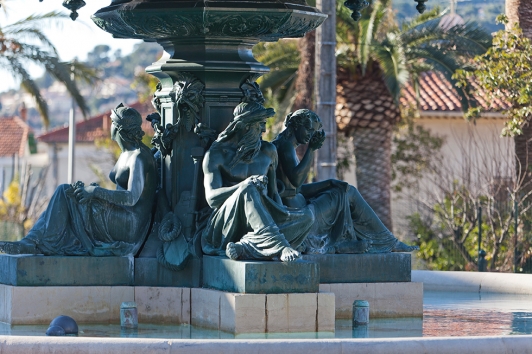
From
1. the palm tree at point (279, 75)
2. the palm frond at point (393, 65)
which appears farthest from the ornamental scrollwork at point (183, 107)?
the palm tree at point (279, 75)

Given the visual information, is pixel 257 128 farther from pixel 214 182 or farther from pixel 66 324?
pixel 66 324

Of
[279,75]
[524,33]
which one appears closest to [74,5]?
[524,33]

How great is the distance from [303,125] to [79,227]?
1.83 m

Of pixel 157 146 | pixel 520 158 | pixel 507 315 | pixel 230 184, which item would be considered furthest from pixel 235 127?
pixel 520 158

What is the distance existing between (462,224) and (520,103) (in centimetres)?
316

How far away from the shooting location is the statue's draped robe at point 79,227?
32.0 ft

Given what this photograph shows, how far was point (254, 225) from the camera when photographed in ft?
29.7

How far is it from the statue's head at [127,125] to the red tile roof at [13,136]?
56.6 meters

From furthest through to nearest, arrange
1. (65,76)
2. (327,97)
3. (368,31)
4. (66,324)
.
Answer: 1. (65,76)
2. (368,31)
3. (327,97)
4. (66,324)

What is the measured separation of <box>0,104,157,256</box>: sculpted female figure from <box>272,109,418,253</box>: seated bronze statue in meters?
1.04

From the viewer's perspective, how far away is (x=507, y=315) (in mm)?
10383

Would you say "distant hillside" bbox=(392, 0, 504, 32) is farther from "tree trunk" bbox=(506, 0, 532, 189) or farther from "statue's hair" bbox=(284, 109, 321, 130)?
"statue's hair" bbox=(284, 109, 321, 130)

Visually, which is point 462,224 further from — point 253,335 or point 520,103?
point 253,335

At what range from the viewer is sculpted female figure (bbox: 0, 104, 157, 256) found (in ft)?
32.0
